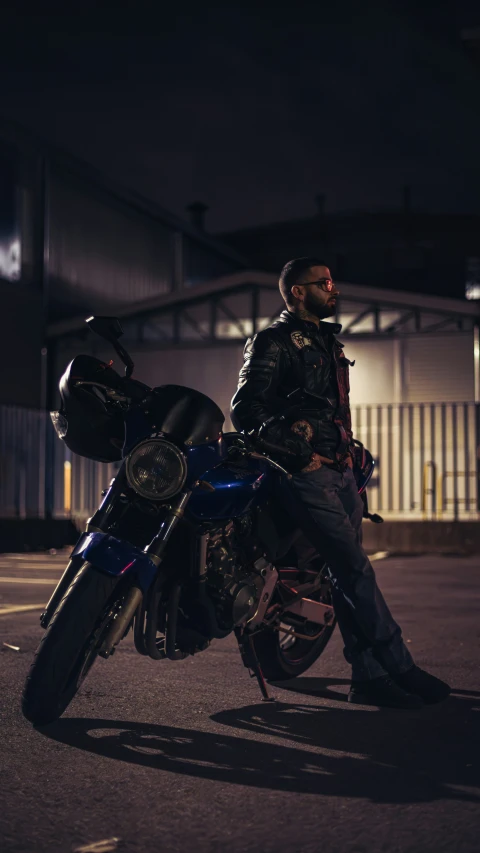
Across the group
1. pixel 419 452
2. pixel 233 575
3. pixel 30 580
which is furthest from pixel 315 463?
pixel 419 452

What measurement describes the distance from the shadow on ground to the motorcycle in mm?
273

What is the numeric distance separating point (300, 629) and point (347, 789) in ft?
6.29

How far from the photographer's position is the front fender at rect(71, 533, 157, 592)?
4.12 meters

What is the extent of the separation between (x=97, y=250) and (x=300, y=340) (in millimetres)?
26470

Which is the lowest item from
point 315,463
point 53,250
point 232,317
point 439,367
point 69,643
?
point 69,643

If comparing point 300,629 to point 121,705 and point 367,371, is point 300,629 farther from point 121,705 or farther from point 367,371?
point 367,371

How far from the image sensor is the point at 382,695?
16.2ft

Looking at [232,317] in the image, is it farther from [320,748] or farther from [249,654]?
[320,748]

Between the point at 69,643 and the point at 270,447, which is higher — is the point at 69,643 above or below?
below

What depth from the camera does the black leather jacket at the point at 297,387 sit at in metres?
4.88

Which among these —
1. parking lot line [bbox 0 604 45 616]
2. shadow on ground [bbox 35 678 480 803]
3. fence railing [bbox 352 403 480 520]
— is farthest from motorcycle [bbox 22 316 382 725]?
fence railing [bbox 352 403 480 520]

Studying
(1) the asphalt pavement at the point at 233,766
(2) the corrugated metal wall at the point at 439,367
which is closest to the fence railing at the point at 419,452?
(2) the corrugated metal wall at the point at 439,367

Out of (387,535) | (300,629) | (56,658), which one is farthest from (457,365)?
(56,658)

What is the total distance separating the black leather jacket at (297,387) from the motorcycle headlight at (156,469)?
64 cm
